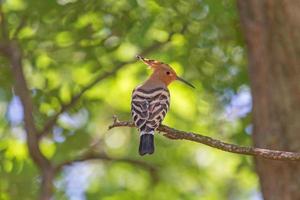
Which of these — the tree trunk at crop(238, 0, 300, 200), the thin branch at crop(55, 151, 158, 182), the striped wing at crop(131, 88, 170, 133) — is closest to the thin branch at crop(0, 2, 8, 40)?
the thin branch at crop(55, 151, 158, 182)

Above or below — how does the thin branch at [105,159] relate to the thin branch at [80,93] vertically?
below

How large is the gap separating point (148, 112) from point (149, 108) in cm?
4

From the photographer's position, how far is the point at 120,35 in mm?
8633

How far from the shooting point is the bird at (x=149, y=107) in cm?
497

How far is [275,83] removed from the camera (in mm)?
7273

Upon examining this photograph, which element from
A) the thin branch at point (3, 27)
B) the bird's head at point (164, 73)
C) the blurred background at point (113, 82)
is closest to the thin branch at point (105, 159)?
the blurred background at point (113, 82)

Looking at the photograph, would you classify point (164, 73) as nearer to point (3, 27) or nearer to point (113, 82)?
point (3, 27)

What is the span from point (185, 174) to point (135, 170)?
2.07ft

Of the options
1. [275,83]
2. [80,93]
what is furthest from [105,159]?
[275,83]

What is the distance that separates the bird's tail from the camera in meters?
4.94

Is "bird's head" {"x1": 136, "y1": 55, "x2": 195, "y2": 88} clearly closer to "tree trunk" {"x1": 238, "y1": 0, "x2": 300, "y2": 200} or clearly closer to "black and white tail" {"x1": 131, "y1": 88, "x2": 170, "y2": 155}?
"black and white tail" {"x1": 131, "y1": 88, "x2": 170, "y2": 155}

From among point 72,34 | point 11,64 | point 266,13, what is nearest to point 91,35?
point 72,34

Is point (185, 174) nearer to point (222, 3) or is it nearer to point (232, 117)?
point (232, 117)

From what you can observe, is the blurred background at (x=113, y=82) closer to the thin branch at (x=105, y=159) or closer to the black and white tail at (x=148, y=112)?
the thin branch at (x=105, y=159)
